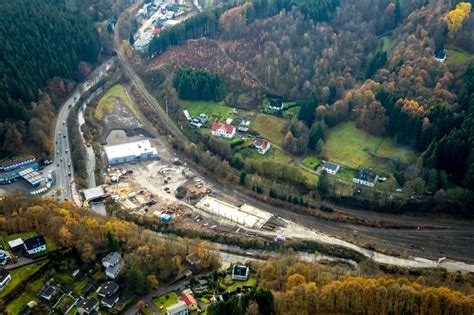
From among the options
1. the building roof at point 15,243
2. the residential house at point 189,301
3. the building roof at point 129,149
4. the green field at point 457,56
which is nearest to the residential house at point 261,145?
the building roof at point 129,149

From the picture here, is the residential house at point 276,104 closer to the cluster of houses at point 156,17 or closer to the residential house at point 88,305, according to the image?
the cluster of houses at point 156,17

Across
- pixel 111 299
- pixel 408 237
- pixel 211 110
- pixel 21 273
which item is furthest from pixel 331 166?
pixel 21 273

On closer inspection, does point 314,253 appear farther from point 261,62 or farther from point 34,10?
point 34,10

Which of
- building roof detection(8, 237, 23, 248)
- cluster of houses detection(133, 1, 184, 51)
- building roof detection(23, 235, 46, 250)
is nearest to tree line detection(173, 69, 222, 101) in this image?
cluster of houses detection(133, 1, 184, 51)

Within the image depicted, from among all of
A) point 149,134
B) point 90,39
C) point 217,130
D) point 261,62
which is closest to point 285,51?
point 261,62

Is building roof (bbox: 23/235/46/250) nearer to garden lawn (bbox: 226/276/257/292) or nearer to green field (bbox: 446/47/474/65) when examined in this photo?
garden lawn (bbox: 226/276/257/292)
